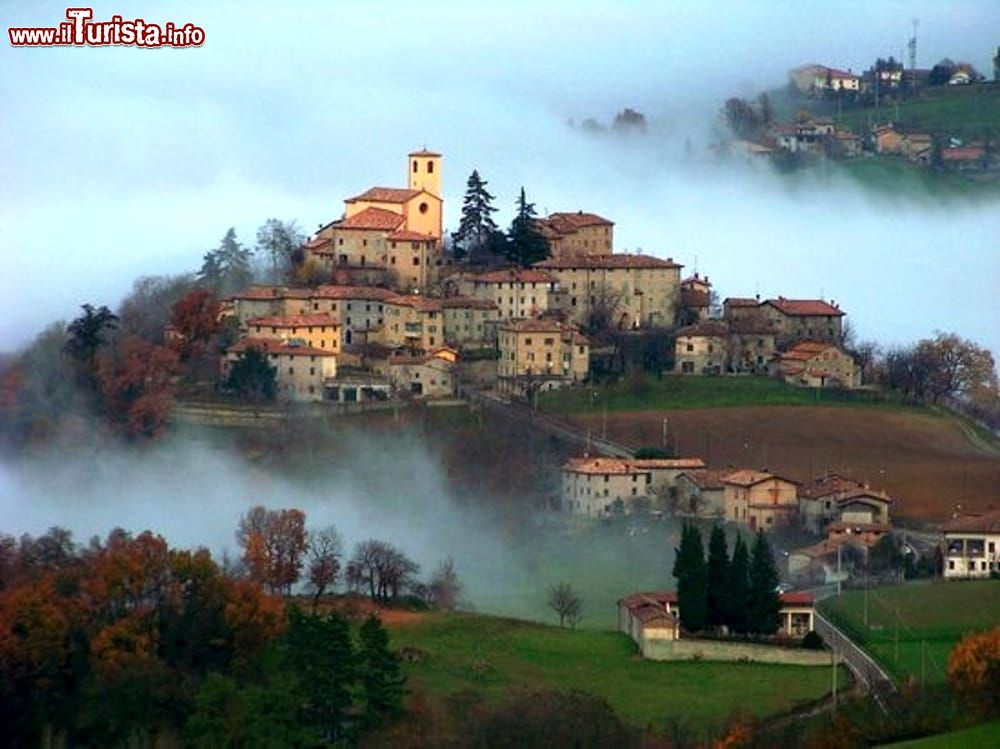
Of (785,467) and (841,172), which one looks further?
(841,172)

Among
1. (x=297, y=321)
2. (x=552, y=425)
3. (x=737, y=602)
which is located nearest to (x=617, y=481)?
(x=552, y=425)

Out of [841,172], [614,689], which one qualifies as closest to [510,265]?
[614,689]

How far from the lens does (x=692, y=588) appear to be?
52.1m

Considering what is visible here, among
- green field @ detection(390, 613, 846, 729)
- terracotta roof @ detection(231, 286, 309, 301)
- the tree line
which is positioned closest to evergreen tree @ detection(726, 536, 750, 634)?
the tree line

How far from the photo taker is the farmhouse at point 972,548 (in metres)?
56.7

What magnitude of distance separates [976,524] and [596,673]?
9590 mm

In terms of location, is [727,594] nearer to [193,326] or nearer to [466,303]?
[193,326]

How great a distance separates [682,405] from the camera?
66750mm

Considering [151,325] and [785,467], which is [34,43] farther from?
[785,467]

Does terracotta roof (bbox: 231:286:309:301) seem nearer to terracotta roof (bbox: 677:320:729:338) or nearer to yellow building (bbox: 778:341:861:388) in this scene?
terracotta roof (bbox: 677:320:729:338)

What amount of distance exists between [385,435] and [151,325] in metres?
5.98

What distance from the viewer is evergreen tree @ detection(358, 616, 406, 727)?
46.5 metres

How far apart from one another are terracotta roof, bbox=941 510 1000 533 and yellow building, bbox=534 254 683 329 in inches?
511

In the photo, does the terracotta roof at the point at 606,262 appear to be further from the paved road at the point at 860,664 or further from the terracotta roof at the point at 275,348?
the paved road at the point at 860,664
